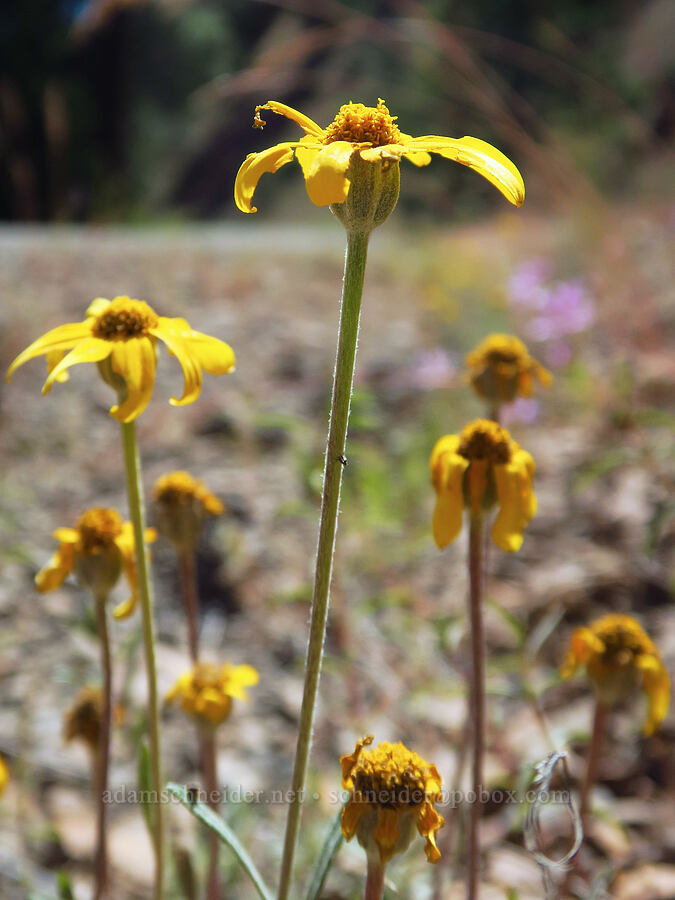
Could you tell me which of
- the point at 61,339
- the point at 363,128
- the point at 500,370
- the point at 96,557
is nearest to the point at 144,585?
the point at 96,557

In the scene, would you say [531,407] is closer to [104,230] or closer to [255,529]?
[255,529]

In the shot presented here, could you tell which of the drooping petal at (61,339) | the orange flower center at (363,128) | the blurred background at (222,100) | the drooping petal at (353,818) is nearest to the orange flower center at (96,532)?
the drooping petal at (61,339)

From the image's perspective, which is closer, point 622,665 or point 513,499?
point 513,499

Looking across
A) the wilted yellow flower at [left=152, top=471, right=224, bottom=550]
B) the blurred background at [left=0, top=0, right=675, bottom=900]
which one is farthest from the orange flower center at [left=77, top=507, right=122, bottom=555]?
the blurred background at [left=0, top=0, right=675, bottom=900]

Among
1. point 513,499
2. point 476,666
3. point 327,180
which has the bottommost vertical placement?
point 476,666

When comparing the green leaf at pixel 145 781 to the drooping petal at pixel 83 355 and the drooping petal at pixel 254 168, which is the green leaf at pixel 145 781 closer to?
the drooping petal at pixel 83 355

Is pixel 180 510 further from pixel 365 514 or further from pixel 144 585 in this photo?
pixel 365 514
